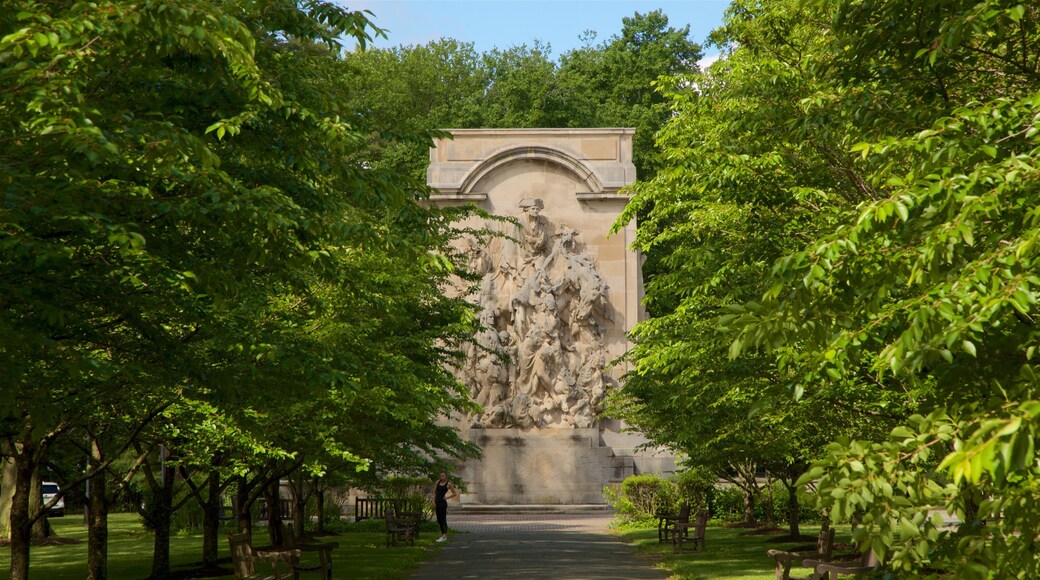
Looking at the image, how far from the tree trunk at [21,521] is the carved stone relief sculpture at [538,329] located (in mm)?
26487

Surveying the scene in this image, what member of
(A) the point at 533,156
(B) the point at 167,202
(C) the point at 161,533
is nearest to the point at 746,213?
(B) the point at 167,202

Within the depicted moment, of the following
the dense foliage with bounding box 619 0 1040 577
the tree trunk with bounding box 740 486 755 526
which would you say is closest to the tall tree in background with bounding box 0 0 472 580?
the dense foliage with bounding box 619 0 1040 577

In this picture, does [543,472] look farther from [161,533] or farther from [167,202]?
[167,202]

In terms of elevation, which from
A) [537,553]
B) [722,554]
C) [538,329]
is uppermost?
[538,329]

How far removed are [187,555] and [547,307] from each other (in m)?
18.7

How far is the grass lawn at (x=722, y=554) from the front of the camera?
20.8 m

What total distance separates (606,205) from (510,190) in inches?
137

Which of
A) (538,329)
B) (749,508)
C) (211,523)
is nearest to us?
(211,523)

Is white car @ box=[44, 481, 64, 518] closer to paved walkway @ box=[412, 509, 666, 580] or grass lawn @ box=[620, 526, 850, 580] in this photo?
paved walkway @ box=[412, 509, 666, 580]

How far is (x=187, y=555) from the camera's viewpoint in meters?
26.6

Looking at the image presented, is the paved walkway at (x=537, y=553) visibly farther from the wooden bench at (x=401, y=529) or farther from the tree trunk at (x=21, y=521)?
the tree trunk at (x=21, y=521)

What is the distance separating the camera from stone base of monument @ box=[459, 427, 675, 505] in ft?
134

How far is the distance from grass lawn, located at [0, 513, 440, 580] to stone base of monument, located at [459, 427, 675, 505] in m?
5.11

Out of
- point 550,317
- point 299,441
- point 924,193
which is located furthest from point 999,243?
point 550,317
